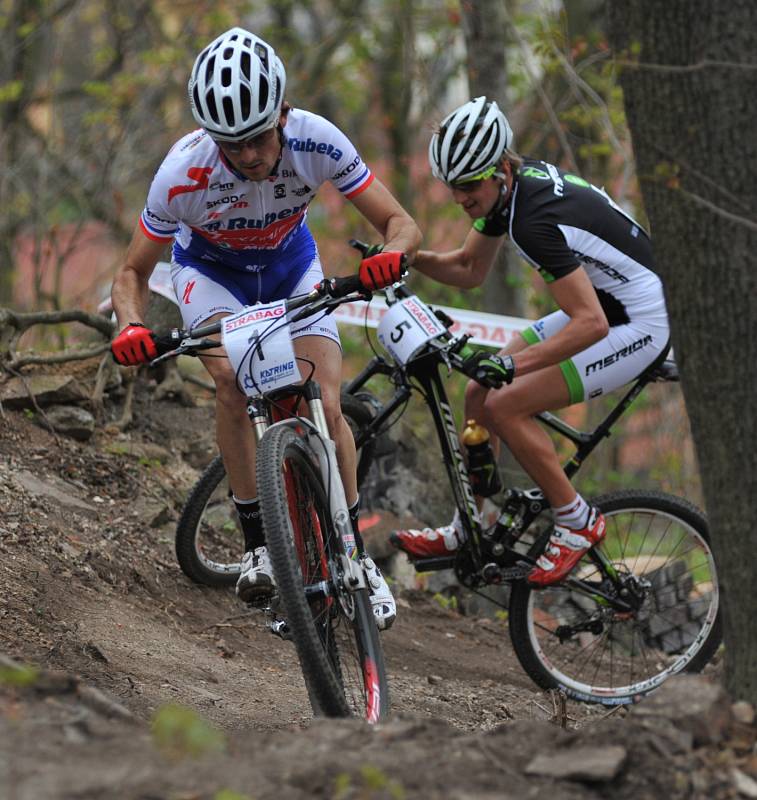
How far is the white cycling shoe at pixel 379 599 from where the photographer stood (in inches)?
171

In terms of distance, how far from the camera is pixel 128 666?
184 inches

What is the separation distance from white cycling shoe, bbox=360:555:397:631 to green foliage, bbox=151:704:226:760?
1.53 meters

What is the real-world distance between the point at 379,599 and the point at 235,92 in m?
1.93

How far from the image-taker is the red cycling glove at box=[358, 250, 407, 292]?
4086mm

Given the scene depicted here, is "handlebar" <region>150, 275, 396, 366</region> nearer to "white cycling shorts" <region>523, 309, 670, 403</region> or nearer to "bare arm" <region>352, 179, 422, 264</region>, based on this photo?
"bare arm" <region>352, 179, 422, 264</region>

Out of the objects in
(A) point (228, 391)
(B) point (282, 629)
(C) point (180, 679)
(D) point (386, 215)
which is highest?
(D) point (386, 215)

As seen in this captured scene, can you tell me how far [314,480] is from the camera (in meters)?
4.18

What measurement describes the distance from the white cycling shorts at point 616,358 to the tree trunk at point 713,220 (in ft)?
6.62

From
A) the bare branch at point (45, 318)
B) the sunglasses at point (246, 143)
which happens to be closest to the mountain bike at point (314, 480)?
the sunglasses at point (246, 143)

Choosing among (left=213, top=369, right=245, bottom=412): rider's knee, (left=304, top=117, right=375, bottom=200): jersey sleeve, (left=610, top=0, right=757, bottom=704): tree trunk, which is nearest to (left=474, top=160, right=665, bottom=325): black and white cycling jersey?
(left=304, top=117, right=375, bottom=200): jersey sleeve

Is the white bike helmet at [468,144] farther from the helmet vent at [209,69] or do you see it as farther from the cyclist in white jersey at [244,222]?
the helmet vent at [209,69]

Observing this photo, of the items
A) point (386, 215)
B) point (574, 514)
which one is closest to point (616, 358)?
point (574, 514)

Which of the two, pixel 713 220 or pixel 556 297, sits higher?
pixel 713 220

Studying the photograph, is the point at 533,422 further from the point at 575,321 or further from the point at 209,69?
the point at 209,69
